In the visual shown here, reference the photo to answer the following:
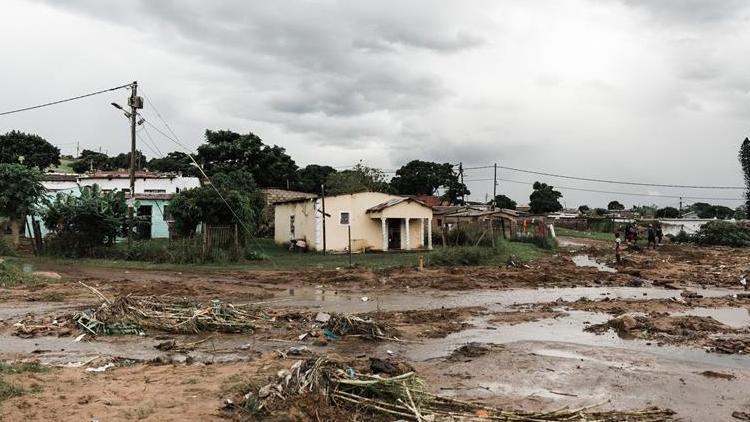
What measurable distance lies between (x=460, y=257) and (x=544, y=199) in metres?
61.6

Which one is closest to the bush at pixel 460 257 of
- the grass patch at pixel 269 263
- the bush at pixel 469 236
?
the grass patch at pixel 269 263

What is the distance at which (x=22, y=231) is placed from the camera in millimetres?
37969

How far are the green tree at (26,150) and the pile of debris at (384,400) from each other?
2116 inches

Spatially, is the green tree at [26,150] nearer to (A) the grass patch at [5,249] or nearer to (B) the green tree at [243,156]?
(B) the green tree at [243,156]

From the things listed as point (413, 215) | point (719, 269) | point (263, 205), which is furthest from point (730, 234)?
point (263, 205)

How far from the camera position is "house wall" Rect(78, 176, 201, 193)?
141ft

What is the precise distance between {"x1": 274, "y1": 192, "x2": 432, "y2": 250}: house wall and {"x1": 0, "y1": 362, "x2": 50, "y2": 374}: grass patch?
2710 centimetres

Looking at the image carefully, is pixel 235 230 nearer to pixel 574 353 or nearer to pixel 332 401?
pixel 574 353

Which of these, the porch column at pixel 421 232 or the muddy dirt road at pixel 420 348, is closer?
the muddy dirt road at pixel 420 348

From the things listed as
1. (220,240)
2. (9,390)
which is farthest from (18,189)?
(9,390)

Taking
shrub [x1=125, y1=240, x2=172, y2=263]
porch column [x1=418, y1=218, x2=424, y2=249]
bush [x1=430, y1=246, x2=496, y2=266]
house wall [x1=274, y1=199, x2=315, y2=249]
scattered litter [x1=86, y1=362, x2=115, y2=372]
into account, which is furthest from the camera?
porch column [x1=418, y1=218, x2=424, y2=249]

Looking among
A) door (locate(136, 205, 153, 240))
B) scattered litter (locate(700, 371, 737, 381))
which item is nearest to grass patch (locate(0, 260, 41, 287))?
door (locate(136, 205, 153, 240))

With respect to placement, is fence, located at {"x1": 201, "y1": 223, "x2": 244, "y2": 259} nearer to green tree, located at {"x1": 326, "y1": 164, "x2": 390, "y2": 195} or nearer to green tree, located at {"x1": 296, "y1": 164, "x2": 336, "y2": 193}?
green tree, located at {"x1": 326, "y1": 164, "x2": 390, "y2": 195}

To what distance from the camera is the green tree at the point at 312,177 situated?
64.7 m
